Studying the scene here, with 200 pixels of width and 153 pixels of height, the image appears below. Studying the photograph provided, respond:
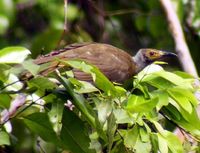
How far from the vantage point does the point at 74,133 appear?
9.71 ft

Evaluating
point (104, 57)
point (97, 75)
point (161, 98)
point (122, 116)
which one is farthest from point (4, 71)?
point (104, 57)

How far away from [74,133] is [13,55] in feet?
1.34

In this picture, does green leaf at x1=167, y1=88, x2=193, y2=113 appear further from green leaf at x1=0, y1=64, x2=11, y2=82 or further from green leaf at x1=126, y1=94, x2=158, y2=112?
green leaf at x1=0, y1=64, x2=11, y2=82

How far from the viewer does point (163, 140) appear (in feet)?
9.34

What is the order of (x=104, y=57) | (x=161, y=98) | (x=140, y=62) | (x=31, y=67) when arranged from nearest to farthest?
(x=31, y=67)
(x=161, y=98)
(x=104, y=57)
(x=140, y=62)

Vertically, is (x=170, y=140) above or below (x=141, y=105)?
below

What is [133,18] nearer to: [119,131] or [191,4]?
[191,4]

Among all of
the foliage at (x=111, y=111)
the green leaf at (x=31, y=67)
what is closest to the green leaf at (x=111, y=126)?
the foliage at (x=111, y=111)

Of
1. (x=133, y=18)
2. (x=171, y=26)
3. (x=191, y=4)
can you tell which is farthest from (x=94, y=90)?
(x=133, y=18)

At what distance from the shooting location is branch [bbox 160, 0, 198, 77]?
4.43 meters

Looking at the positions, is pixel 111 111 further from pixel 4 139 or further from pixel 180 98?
pixel 4 139

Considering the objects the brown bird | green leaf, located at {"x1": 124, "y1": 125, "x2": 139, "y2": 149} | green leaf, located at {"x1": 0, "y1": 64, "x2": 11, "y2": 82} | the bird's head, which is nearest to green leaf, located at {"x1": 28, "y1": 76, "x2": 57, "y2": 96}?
green leaf, located at {"x1": 0, "y1": 64, "x2": 11, "y2": 82}

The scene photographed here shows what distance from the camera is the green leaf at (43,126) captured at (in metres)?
3.08

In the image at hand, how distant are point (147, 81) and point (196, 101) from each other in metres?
0.22
